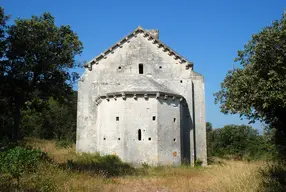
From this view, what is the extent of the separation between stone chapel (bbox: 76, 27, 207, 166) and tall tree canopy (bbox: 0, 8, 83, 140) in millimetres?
1983

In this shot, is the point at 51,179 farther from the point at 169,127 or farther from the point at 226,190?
the point at 169,127

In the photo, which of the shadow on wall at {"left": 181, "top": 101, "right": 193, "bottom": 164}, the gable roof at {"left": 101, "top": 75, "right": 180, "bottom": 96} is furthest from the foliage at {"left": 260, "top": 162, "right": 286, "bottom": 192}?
the shadow on wall at {"left": 181, "top": 101, "right": 193, "bottom": 164}

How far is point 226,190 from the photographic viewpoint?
8.54 meters

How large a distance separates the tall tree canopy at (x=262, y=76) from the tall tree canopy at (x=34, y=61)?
13.6 m

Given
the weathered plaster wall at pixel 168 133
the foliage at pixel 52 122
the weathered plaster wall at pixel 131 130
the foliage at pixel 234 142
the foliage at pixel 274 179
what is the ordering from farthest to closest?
the foliage at pixel 52 122 → the foliage at pixel 234 142 → the weathered plaster wall at pixel 168 133 → the weathered plaster wall at pixel 131 130 → the foliage at pixel 274 179

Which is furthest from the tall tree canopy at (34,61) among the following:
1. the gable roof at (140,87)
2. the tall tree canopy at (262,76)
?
the tall tree canopy at (262,76)

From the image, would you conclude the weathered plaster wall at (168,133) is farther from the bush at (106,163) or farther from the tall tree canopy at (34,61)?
the tall tree canopy at (34,61)

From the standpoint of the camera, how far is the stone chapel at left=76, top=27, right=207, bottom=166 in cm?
1756

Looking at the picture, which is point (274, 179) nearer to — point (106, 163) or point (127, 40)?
point (106, 163)

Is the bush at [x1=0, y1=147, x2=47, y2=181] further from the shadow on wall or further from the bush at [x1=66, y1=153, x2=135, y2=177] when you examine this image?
the shadow on wall

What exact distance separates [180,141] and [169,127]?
55.6 inches

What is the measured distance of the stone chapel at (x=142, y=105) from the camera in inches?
691

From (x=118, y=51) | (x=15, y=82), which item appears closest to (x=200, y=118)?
(x=118, y=51)

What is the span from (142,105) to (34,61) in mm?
8164
